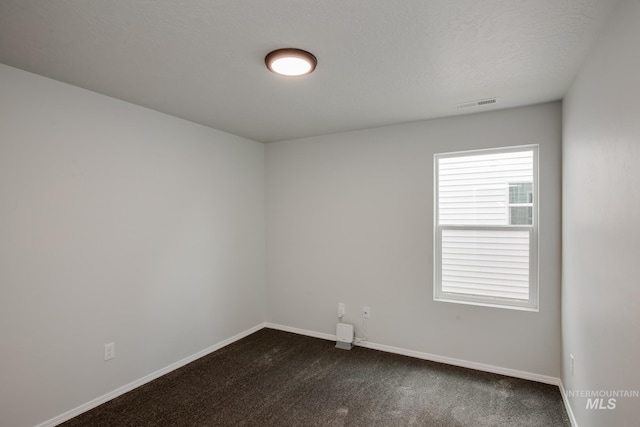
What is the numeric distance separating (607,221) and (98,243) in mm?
3411

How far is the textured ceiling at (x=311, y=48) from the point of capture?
160 cm

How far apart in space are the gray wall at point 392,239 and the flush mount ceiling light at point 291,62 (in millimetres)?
1747

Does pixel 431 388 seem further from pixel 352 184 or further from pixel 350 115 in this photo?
pixel 350 115

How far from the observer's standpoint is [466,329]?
3258 mm

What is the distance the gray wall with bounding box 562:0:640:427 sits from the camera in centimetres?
137

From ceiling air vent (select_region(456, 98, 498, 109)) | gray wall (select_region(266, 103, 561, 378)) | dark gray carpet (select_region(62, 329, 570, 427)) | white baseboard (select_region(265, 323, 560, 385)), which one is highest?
ceiling air vent (select_region(456, 98, 498, 109))

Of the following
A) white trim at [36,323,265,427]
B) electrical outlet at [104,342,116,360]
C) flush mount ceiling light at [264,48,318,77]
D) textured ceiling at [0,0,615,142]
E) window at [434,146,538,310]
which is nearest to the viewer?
textured ceiling at [0,0,615,142]

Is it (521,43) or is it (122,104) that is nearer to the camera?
(521,43)

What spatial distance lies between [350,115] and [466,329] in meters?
2.41

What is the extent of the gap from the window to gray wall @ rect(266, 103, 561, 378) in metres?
0.11

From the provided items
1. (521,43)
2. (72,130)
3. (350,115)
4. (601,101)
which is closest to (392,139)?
(350,115)

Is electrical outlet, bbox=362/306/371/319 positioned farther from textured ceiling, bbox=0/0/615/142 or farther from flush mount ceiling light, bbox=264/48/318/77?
flush mount ceiling light, bbox=264/48/318/77

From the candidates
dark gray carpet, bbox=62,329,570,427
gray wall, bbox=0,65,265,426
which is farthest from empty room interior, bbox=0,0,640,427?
dark gray carpet, bbox=62,329,570,427

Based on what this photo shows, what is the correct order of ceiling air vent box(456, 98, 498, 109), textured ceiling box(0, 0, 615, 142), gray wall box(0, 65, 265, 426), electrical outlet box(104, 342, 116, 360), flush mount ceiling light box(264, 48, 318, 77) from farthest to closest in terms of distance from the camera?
ceiling air vent box(456, 98, 498, 109)
electrical outlet box(104, 342, 116, 360)
gray wall box(0, 65, 265, 426)
flush mount ceiling light box(264, 48, 318, 77)
textured ceiling box(0, 0, 615, 142)
